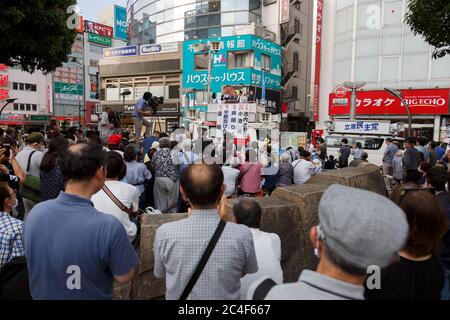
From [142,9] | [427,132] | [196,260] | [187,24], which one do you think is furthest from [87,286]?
[142,9]

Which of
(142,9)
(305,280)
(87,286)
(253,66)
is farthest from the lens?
(142,9)

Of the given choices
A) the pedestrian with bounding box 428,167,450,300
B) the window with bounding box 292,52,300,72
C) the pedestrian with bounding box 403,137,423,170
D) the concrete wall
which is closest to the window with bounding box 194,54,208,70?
the window with bounding box 292,52,300,72

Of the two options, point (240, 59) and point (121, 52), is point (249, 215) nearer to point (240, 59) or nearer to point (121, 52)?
point (240, 59)

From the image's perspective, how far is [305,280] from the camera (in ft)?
4.46

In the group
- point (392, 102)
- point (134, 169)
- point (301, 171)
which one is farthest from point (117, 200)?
point (392, 102)

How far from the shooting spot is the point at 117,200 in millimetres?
3229

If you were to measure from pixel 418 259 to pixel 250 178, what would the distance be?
4.52 metres

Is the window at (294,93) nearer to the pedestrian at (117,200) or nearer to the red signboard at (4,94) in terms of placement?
the red signboard at (4,94)

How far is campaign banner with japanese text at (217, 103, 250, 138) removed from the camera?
9.59 m

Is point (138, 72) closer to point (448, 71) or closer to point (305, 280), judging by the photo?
point (448, 71)

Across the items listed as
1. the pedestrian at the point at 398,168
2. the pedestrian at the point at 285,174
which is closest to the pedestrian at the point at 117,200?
the pedestrian at the point at 285,174

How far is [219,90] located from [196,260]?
33.1 meters

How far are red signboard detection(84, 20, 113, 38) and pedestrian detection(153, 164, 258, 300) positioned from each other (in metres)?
63.5

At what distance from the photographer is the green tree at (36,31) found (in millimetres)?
9516
